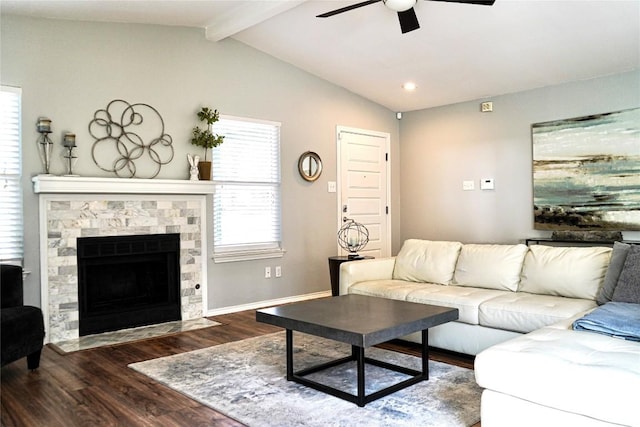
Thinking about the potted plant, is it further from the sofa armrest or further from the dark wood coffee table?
the dark wood coffee table

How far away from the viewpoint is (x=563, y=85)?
17.8ft

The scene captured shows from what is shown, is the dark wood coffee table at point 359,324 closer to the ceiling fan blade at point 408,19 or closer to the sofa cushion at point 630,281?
the sofa cushion at point 630,281

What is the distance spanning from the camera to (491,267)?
3865 millimetres

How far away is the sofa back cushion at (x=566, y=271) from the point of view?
3348 millimetres

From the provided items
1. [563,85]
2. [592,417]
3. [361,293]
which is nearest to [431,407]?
[592,417]

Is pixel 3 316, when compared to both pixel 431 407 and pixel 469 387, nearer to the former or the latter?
pixel 431 407

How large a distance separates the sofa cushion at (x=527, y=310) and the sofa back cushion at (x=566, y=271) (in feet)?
0.28

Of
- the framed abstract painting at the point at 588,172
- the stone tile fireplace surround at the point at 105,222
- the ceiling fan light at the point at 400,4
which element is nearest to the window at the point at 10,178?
the stone tile fireplace surround at the point at 105,222

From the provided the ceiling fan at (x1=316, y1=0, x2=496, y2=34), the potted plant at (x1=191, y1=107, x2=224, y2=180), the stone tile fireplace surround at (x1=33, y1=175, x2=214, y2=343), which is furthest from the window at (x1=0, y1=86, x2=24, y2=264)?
the ceiling fan at (x1=316, y1=0, x2=496, y2=34)

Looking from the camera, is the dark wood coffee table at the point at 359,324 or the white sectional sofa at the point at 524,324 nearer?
the white sectional sofa at the point at 524,324

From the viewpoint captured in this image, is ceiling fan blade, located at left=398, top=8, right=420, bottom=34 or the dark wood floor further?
ceiling fan blade, located at left=398, top=8, right=420, bottom=34

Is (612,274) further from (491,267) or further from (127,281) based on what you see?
(127,281)

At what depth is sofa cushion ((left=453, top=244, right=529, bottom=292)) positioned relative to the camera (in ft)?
12.4

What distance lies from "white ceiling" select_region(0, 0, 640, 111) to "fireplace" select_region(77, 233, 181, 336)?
6.64 ft
